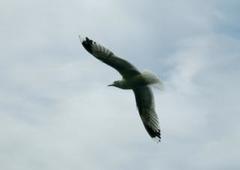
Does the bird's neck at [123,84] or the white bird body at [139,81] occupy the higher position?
the white bird body at [139,81]

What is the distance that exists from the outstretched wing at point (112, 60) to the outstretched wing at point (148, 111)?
1.15m

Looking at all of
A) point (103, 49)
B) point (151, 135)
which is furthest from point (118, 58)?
point (151, 135)

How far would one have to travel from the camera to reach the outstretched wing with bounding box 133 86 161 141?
39250mm

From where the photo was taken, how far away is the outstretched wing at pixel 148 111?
129 feet

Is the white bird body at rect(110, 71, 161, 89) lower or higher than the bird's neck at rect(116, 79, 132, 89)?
higher

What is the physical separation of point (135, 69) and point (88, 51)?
1674 mm

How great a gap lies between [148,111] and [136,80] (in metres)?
1.83

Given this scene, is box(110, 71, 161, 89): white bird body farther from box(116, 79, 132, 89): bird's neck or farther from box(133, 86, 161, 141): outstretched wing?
box(133, 86, 161, 141): outstretched wing

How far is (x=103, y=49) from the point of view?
38094 millimetres

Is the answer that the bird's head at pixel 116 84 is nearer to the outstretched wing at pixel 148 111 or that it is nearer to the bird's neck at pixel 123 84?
the bird's neck at pixel 123 84

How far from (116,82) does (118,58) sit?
47.0 inches

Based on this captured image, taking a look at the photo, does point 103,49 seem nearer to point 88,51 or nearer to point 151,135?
point 88,51

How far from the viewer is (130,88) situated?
3875 cm

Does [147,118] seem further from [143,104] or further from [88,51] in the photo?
[88,51]
